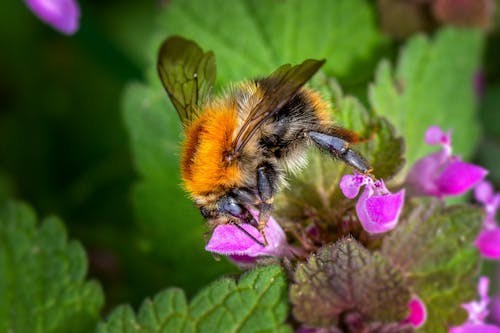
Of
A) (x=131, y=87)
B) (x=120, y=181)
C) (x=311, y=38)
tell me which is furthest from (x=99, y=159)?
(x=311, y=38)

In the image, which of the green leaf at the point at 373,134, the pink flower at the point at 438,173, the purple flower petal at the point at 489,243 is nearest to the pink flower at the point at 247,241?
the green leaf at the point at 373,134

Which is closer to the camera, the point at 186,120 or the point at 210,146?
the point at 210,146

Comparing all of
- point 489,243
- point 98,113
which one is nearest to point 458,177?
point 489,243

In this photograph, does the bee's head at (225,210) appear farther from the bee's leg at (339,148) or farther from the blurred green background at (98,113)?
the blurred green background at (98,113)

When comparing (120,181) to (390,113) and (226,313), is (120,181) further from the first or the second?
(226,313)

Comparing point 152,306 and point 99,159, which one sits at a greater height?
point 99,159

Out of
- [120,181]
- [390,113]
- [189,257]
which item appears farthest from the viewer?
[120,181]

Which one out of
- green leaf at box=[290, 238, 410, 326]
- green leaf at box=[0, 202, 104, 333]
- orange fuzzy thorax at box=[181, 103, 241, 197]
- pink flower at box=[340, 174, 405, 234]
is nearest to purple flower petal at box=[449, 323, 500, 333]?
green leaf at box=[290, 238, 410, 326]
